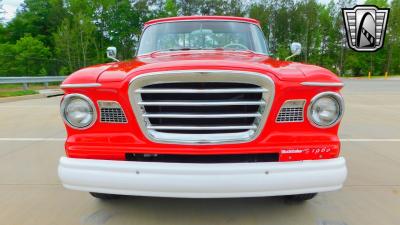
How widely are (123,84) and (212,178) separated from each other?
91cm

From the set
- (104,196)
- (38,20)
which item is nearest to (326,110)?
(104,196)

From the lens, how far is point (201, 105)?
2.37 meters

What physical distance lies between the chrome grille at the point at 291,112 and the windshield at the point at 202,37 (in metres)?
1.70

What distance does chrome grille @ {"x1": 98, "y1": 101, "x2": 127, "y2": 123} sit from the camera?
2451mm

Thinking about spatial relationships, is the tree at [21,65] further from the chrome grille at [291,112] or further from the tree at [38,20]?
the tree at [38,20]

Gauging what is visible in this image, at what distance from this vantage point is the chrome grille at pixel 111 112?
2451 millimetres

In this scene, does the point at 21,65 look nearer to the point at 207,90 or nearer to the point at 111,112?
the point at 111,112

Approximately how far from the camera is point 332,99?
98.8 inches

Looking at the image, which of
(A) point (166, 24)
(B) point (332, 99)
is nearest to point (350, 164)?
(B) point (332, 99)

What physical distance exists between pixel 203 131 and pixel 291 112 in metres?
0.65

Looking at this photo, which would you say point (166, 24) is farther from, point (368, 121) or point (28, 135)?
point (368, 121)

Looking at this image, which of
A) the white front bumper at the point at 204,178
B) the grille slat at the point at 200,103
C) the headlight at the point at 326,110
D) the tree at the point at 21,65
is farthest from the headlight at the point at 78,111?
the tree at the point at 21,65

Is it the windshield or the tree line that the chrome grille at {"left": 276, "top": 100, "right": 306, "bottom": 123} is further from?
the tree line

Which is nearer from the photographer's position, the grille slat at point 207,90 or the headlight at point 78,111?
the grille slat at point 207,90
